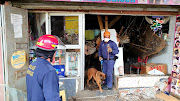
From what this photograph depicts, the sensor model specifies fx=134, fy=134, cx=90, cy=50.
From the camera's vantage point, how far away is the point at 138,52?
22.6ft

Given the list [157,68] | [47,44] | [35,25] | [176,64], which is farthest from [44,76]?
[157,68]

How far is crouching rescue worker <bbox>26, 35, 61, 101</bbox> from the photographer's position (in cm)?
196

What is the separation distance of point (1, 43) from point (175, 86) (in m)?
5.83

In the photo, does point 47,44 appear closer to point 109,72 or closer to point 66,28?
point 66,28

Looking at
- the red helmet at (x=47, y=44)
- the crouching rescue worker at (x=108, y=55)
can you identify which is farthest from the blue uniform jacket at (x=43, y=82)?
the crouching rescue worker at (x=108, y=55)

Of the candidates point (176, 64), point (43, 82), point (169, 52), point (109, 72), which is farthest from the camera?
point (169, 52)

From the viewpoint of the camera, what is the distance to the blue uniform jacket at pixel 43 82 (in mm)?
1947

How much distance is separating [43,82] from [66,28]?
3.21 metres

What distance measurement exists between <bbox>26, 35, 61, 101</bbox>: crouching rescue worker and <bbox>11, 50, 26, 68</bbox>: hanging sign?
2.01 meters

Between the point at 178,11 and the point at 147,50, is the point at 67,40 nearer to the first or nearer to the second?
the point at 147,50

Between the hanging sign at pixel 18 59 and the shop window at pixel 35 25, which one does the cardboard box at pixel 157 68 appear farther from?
the hanging sign at pixel 18 59

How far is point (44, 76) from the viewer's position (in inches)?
77.7

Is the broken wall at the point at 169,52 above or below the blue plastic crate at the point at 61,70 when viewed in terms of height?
above

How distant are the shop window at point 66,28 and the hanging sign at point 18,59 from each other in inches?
49.9
